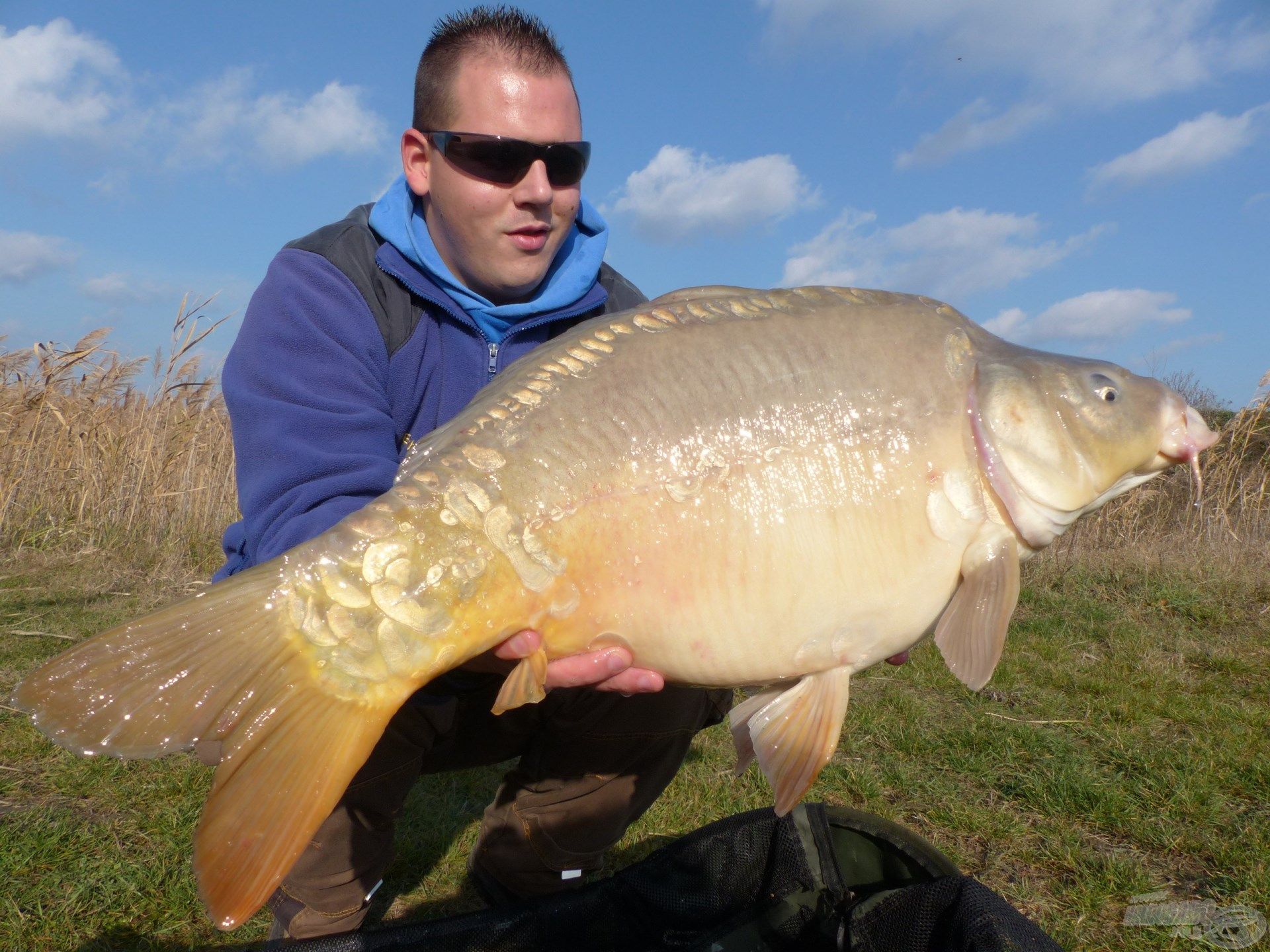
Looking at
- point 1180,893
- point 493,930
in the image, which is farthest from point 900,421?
point 1180,893

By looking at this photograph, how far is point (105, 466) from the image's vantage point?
5391mm

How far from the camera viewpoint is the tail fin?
1.06m

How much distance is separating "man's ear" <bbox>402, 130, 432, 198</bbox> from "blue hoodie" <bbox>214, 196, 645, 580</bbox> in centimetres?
6

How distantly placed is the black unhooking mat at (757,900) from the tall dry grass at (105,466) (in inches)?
160

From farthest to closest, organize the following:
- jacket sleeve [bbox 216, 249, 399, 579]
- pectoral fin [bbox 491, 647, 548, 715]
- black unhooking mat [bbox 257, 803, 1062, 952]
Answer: jacket sleeve [bbox 216, 249, 399, 579]
black unhooking mat [bbox 257, 803, 1062, 952]
pectoral fin [bbox 491, 647, 548, 715]

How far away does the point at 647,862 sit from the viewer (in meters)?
1.70

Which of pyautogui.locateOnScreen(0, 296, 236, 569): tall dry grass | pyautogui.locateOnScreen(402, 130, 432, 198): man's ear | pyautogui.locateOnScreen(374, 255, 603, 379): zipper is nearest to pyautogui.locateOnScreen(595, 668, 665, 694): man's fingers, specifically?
pyautogui.locateOnScreen(374, 255, 603, 379): zipper

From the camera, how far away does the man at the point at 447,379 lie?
1.72 metres

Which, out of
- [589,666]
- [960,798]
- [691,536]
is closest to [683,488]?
[691,536]

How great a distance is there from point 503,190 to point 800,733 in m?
1.23

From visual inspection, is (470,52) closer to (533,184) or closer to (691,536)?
(533,184)

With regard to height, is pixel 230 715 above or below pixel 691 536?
below

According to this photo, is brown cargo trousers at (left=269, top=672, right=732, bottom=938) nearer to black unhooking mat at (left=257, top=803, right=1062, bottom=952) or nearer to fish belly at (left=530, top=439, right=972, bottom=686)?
black unhooking mat at (left=257, top=803, right=1062, bottom=952)

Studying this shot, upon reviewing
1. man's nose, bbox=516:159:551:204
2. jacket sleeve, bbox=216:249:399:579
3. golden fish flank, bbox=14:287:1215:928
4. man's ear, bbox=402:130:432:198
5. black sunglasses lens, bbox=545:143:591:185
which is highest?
man's ear, bbox=402:130:432:198
